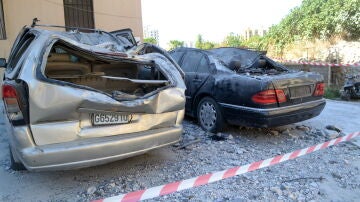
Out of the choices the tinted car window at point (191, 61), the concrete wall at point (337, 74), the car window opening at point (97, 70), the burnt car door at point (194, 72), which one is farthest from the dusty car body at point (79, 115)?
the concrete wall at point (337, 74)

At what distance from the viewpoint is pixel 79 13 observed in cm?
1044

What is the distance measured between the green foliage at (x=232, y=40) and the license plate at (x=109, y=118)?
20.7 m

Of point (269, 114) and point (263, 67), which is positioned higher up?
point (263, 67)

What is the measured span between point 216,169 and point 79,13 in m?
7.91

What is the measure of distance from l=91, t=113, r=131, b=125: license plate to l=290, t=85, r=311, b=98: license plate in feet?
9.19

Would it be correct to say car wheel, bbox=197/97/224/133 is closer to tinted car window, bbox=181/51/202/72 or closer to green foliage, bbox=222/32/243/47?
tinted car window, bbox=181/51/202/72

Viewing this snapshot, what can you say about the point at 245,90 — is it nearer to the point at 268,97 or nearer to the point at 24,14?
the point at 268,97

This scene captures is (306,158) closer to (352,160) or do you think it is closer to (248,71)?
(352,160)

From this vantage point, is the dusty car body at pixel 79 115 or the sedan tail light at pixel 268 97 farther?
the sedan tail light at pixel 268 97

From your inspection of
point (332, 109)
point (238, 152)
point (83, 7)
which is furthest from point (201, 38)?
point (238, 152)

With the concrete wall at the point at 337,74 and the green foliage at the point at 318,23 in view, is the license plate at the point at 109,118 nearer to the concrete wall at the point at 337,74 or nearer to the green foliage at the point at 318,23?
the concrete wall at the point at 337,74

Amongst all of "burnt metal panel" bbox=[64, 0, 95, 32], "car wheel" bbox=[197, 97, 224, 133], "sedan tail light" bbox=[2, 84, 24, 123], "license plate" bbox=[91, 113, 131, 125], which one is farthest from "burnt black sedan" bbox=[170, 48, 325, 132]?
"burnt metal panel" bbox=[64, 0, 95, 32]

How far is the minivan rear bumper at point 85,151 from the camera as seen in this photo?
315 cm

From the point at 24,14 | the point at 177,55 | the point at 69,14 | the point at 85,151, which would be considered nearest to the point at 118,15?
the point at 69,14
